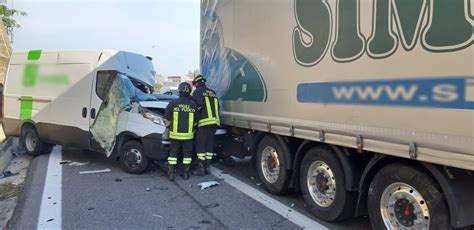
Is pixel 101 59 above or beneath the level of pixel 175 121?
above

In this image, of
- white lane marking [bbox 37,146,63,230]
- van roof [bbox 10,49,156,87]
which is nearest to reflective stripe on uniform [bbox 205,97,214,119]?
van roof [bbox 10,49,156,87]

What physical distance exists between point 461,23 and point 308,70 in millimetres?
2025

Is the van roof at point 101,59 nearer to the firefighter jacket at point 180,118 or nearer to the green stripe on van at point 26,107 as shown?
the green stripe on van at point 26,107

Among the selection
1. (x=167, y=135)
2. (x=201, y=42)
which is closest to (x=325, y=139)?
(x=167, y=135)

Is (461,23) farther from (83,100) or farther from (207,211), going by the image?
(83,100)

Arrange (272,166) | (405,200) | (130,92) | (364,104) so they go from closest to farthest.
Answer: (405,200), (364,104), (272,166), (130,92)

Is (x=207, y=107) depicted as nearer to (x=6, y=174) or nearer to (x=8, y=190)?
(x=8, y=190)

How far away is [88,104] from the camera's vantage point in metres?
8.12

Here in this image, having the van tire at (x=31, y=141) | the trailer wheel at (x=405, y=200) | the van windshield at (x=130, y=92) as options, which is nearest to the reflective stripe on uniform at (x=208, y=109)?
the van windshield at (x=130, y=92)

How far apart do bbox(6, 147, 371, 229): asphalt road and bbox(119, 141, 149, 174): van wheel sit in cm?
16

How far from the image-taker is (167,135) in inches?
286

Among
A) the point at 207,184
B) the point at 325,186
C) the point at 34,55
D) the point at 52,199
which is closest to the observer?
the point at 325,186

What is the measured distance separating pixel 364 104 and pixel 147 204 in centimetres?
331

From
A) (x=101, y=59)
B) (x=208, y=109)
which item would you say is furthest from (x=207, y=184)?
(x=101, y=59)
